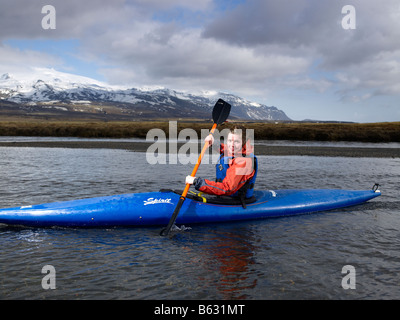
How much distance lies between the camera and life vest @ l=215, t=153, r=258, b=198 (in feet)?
26.4

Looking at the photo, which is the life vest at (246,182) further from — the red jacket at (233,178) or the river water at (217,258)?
the river water at (217,258)

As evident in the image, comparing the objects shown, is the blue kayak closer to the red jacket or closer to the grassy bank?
the red jacket

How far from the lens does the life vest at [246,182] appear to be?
8.05 m

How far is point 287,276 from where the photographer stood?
5.45m

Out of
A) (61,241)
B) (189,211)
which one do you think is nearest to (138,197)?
(189,211)

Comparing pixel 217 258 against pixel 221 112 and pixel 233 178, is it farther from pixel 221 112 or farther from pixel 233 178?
pixel 221 112

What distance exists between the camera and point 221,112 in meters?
10.1

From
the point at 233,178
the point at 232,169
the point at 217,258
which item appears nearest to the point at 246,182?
the point at 233,178

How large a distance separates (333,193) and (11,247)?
8277 mm

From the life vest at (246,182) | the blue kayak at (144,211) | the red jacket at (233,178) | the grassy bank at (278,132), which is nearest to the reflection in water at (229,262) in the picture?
the blue kayak at (144,211)

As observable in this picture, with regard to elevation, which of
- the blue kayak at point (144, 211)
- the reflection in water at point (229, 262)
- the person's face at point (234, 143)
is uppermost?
the person's face at point (234, 143)

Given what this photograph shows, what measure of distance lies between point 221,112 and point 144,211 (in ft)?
12.5

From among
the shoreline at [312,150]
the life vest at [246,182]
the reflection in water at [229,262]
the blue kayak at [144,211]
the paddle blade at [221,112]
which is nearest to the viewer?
the reflection in water at [229,262]

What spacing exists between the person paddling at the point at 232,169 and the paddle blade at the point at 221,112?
197 centimetres
